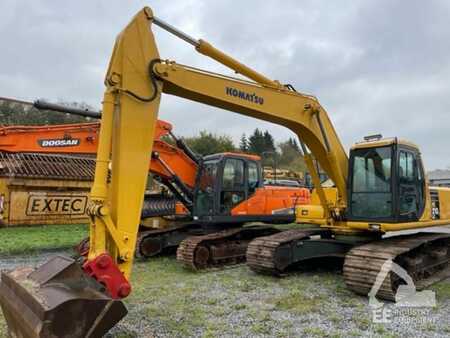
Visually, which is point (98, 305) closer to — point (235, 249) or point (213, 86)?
point (213, 86)

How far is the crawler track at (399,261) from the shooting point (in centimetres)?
581

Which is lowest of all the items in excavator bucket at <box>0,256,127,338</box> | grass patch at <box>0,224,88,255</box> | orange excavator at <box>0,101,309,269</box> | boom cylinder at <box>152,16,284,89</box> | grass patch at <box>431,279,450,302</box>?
grass patch at <box>431,279,450,302</box>

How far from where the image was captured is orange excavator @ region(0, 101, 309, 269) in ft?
26.6

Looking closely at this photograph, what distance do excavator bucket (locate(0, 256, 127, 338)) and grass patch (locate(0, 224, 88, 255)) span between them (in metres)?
6.54

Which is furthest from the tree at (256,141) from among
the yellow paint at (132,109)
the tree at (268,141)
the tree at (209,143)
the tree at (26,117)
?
the yellow paint at (132,109)

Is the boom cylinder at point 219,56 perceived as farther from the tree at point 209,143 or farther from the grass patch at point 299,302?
the tree at point 209,143

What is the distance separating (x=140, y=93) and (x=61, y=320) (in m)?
2.44

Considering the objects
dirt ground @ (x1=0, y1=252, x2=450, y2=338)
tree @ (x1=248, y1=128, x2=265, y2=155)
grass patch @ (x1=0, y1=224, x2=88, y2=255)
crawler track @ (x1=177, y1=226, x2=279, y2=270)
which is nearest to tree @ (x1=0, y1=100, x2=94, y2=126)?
grass patch @ (x1=0, y1=224, x2=88, y2=255)

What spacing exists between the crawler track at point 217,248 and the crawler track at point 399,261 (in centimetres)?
297

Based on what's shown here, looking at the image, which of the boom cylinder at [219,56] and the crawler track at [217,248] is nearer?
the boom cylinder at [219,56]

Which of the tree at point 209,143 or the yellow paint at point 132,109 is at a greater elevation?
the tree at point 209,143

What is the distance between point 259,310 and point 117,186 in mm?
2520

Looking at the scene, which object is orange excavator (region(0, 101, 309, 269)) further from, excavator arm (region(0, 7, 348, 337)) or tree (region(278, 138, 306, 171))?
tree (region(278, 138, 306, 171))
